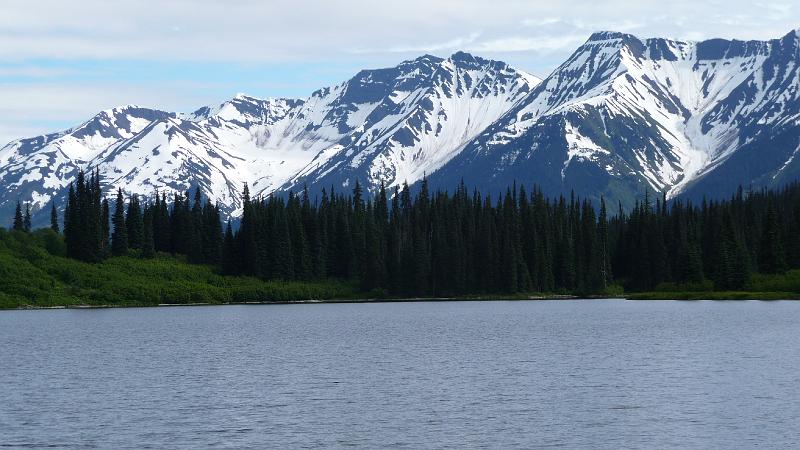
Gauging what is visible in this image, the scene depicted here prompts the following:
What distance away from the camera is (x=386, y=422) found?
60.0 m

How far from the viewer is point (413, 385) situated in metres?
74.5

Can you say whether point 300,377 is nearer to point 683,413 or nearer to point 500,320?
point 683,413

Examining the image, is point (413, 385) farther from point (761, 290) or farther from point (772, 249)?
point (772, 249)

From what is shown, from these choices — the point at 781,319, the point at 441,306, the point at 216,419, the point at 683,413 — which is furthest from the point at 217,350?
the point at 441,306

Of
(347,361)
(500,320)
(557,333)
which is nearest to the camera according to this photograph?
(347,361)

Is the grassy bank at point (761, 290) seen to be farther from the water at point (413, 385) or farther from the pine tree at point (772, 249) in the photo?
the water at point (413, 385)

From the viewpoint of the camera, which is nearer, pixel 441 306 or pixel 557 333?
pixel 557 333

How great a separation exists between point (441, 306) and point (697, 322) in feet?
229

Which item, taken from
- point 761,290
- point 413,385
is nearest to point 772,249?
point 761,290

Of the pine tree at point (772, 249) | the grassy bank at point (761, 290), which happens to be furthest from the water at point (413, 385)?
the pine tree at point (772, 249)

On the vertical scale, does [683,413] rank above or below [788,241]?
below

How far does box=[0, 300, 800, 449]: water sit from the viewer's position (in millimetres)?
56031

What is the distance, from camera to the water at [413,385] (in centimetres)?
5603

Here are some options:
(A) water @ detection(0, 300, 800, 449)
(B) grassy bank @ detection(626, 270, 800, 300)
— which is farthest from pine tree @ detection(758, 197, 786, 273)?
(A) water @ detection(0, 300, 800, 449)
